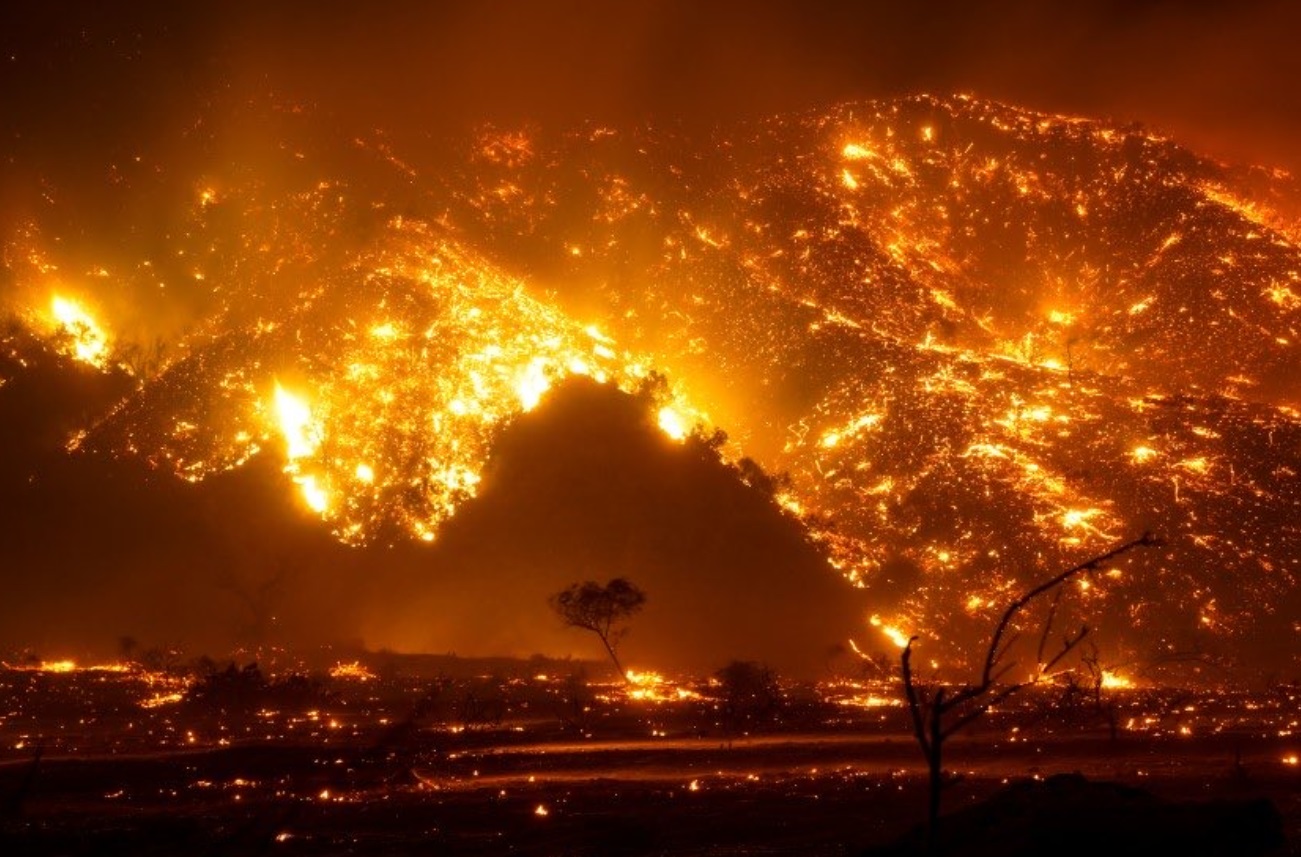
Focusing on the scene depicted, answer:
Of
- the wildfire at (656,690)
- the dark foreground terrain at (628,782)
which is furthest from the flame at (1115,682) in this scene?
the wildfire at (656,690)

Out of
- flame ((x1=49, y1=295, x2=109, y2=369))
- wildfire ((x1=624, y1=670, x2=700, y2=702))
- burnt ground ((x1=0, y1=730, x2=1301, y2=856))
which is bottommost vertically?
burnt ground ((x1=0, y1=730, x2=1301, y2=856))

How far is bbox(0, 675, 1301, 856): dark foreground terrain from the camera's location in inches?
706

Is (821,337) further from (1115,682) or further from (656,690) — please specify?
(656,690)

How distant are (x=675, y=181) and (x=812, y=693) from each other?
11559 centimetres

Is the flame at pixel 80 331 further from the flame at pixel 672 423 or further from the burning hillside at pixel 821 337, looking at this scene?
the flame at pixel 672 423

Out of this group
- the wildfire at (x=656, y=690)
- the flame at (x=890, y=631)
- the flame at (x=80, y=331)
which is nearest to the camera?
the wildfire at (x=656, y=690)

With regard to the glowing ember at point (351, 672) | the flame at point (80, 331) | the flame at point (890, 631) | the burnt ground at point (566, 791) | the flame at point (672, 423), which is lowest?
the burnt ground at point (566, 791)

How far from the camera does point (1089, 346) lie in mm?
144125

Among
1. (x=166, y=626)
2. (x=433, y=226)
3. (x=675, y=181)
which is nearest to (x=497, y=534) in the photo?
(x=166, y=626)

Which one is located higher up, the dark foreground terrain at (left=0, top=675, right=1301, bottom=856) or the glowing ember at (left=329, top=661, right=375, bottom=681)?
the glowing ember at (left=329, top=661, right=375, bottom=681)

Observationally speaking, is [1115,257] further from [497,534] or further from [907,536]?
[497,534]

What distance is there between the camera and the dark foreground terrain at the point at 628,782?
58.9ft

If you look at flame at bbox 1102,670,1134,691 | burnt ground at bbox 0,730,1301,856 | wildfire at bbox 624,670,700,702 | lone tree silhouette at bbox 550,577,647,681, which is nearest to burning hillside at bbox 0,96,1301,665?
flame at bbox 1102,670,1134,691

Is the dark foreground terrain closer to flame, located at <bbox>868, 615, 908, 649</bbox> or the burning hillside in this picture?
flame, located at <bbox>868, 615, 908, 649</bbox>
